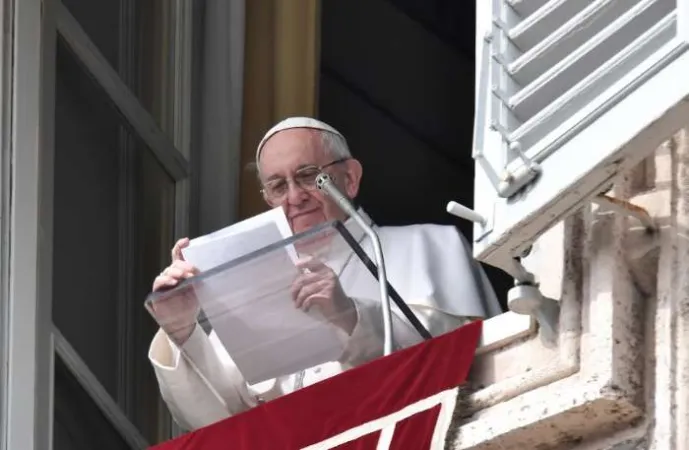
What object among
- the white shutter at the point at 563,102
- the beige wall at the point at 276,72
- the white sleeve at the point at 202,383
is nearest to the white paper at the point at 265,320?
the white sleeve at the point at 202,383

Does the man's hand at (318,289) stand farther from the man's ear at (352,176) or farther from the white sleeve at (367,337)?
the man's ear at (352,176)

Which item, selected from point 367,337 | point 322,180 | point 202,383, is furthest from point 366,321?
point 202,383

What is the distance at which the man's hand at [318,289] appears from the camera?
16.1 feet

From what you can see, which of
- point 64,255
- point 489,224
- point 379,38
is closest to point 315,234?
point 489,224

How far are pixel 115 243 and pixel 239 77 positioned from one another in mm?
488

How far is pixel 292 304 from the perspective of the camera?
16.1 ft

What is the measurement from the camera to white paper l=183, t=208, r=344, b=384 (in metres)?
4.91

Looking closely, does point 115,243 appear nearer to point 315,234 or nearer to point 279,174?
point 279,174

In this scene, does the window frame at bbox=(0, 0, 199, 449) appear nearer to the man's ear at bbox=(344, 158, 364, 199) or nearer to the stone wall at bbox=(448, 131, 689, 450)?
the man's ear at bbox=(344, 158, 364, 199)

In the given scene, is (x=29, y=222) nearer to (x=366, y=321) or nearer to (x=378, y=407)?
(x=366, y=321)

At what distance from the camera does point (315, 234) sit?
16.0 feet

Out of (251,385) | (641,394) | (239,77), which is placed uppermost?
(239,77)

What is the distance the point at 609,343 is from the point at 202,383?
1023 mm

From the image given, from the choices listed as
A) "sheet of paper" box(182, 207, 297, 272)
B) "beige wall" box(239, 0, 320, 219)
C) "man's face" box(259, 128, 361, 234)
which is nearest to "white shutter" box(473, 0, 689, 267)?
"sheet of paper" box(182, 207, 297, 272)
